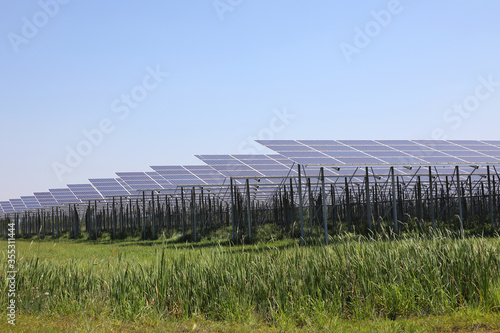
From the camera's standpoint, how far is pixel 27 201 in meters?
52.7

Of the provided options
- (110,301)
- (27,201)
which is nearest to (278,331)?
(110,301)

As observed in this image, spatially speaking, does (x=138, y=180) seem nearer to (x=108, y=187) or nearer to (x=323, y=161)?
(x=108, y=187)

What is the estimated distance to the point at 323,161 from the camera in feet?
62.8

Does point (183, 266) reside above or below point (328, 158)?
below

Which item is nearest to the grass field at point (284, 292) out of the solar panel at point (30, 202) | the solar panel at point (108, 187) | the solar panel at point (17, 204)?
the solar panel at point (108, 187)

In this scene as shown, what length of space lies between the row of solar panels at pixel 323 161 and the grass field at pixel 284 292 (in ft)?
30.2

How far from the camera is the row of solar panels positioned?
20.7 m

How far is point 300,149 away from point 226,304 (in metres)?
13.8

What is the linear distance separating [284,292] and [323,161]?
11123 mm

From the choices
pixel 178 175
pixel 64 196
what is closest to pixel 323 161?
pixel 178 175

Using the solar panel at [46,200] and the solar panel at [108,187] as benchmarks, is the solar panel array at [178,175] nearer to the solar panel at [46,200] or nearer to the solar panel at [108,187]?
the solar panel at [108,187]

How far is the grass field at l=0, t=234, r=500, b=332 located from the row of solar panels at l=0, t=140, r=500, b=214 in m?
9.21

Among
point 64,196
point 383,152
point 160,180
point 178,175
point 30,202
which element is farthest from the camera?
point 30,202

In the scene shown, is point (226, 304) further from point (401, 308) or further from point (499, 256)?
point (499, 256)
